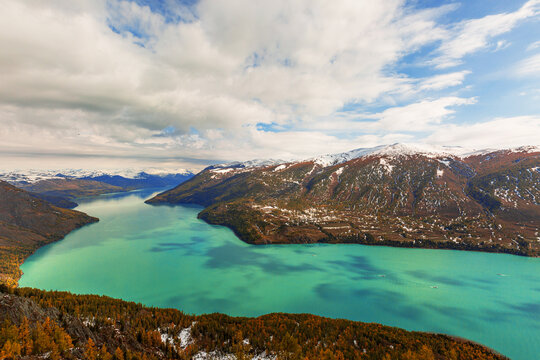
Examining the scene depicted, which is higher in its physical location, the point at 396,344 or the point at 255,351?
the point at 255,351

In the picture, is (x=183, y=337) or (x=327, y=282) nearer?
(x=183, y=337)

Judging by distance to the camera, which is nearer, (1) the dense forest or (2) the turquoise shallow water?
(1) the dense forest

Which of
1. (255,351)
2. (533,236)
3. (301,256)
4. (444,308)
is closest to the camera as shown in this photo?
(255,351)

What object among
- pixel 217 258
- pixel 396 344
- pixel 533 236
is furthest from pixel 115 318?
pixel 533 236

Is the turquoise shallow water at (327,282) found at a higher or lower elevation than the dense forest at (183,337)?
lower

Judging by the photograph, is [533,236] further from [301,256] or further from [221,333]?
[221,333]
